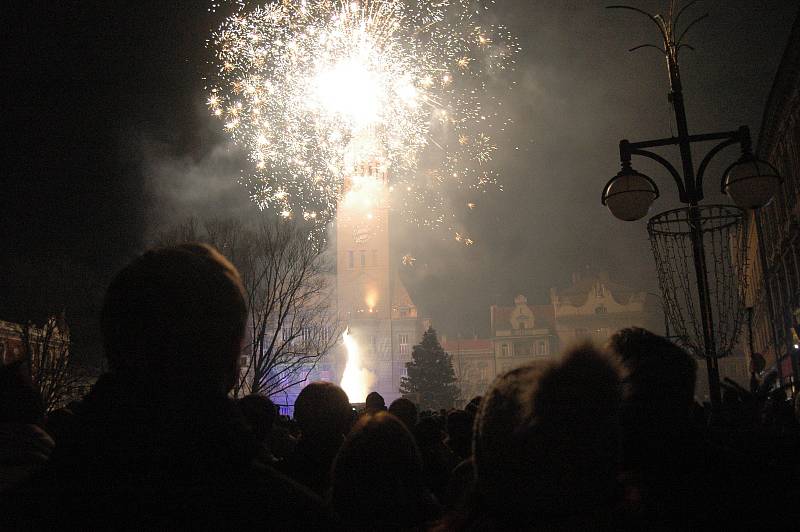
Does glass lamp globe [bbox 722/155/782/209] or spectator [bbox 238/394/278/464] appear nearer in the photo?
spectator [bbox 238/394/278/464]

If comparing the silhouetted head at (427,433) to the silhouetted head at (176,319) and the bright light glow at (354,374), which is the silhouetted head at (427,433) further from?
the bright light glow at (354,374)

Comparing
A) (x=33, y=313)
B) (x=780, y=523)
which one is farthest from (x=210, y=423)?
(x=33, y=313)

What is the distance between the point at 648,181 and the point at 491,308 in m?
93.6

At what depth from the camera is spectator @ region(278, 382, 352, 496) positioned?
389 centimetres

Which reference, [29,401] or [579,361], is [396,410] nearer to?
[29,401]

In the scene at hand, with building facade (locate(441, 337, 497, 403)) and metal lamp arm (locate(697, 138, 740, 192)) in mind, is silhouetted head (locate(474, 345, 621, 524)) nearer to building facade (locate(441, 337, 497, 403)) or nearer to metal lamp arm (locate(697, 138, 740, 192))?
metal lamp arm (locate(697, 138, 740, 192))

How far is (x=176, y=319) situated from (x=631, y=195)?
18.7 feet

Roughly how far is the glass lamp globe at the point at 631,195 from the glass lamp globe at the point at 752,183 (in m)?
0.74

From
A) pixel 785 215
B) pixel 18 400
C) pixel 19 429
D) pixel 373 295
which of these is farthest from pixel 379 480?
pixel 373 295

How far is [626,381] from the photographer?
2.43m

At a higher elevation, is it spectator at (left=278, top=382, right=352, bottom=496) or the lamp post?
the lamp post

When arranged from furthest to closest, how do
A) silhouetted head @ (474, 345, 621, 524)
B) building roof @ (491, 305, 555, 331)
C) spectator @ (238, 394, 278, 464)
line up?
building roof @ (491, 305, 555, 331)
spectator @ (238, 394, 278, 464)
silhouetted head @ (474, 345, 621, 524)

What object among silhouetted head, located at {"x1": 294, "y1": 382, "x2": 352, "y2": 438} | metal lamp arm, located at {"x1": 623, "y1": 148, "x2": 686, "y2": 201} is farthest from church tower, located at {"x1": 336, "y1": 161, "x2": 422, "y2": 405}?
silhouetted head, located at {"x1": 294, "y1": 382, "x2": 352, "y2": 438}

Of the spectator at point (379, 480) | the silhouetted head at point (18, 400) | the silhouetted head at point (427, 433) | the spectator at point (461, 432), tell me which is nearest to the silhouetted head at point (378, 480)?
the spectator at point (379, 480)
